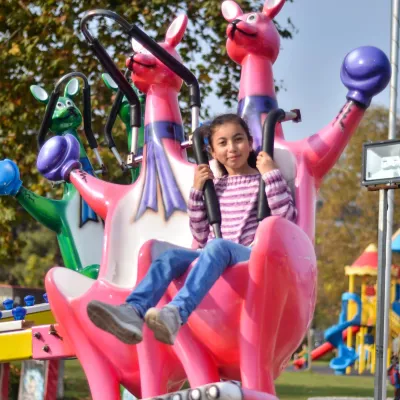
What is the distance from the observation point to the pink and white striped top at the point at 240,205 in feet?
12.7

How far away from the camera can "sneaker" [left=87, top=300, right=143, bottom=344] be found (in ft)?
10.6

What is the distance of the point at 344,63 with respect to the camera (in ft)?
13.6

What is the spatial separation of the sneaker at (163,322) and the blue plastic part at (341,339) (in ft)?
43.6

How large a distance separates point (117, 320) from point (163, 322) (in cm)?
17

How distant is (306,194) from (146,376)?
108 centimetres

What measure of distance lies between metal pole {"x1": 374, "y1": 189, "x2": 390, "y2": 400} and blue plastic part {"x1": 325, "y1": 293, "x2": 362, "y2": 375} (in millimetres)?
11503

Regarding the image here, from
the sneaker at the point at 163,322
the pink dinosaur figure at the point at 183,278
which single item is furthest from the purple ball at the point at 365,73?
the sneaker at the point at 163,322

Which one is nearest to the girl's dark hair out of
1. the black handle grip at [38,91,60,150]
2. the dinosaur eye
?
the dinosaur eye

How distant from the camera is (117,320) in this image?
10.6 ft

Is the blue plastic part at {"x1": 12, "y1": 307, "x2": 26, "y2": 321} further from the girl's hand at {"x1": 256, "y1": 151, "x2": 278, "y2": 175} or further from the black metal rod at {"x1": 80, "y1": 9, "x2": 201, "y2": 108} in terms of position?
the girl's hand at {"x1": 256, "y1": 151, "x2": 278, "y2": 175}

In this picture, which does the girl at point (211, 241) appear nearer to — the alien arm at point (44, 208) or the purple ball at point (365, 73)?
the purple ball at point (365, 73)

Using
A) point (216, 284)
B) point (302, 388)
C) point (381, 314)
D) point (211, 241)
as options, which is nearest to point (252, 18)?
point (211, 241)

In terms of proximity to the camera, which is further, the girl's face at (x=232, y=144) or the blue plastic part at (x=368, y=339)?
the blue plastic part at (x=368, y=339)

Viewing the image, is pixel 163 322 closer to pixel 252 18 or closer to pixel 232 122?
pixel 232 122
